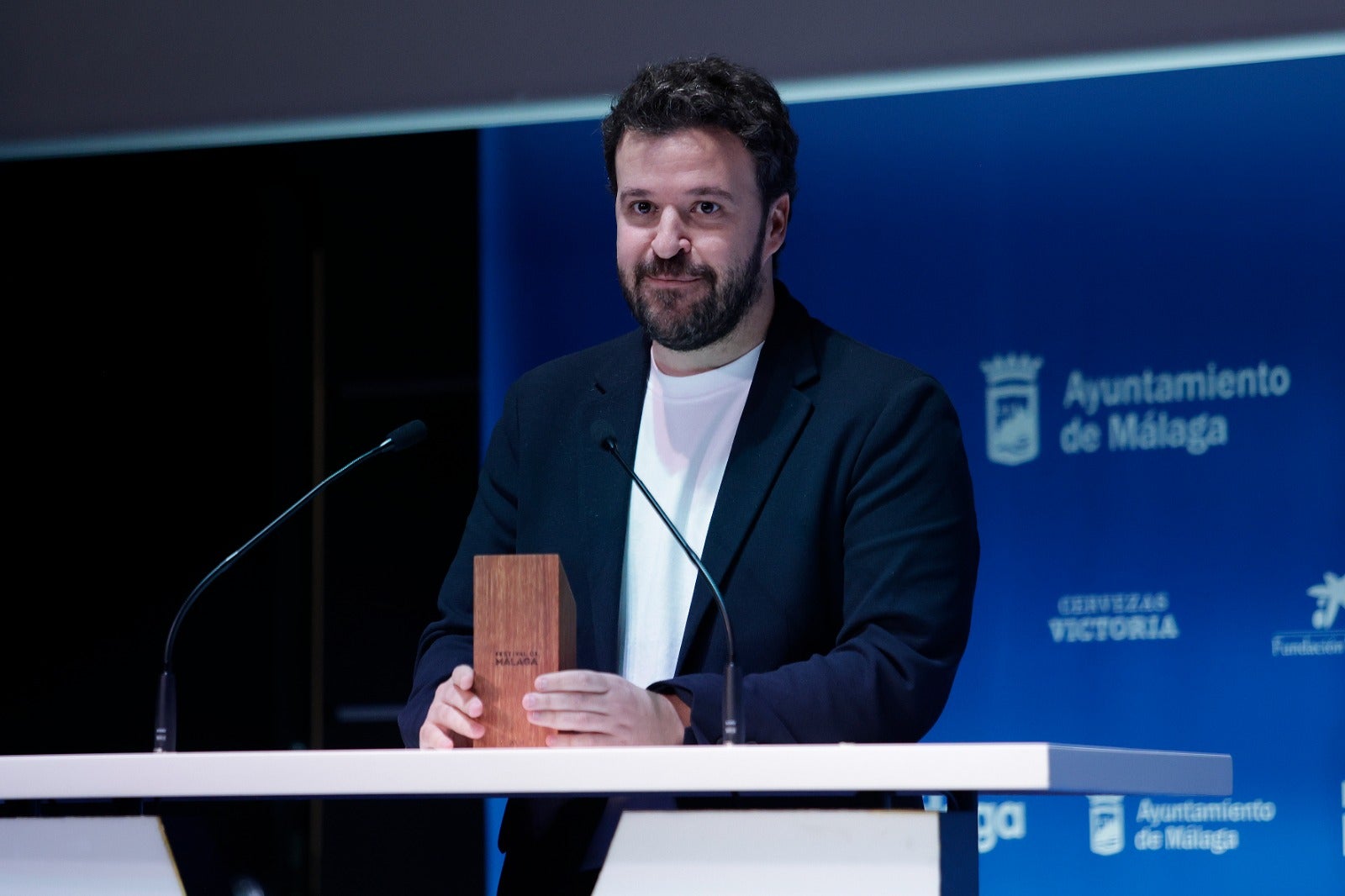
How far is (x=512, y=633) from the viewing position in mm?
1782

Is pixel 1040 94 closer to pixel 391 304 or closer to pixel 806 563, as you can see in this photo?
pixel 391 304

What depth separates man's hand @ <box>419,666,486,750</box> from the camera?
177cm

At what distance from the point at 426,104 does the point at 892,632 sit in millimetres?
2956

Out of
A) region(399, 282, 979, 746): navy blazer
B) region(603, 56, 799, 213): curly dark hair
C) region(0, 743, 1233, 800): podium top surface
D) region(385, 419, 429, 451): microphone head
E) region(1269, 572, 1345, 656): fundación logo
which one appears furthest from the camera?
region(1269, 572, 1345, 656): fundación logo

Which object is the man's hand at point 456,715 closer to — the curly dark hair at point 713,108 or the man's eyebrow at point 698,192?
the man's eyebrow at point 698,192

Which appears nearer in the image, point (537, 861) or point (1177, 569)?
point (537, 861)

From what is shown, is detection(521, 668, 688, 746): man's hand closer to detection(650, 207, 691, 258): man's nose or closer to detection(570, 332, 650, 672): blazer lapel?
detection(570, 332, 650, 672): blazer lapel

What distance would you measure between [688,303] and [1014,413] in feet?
6.56

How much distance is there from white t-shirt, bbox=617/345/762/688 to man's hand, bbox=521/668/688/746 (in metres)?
0.45

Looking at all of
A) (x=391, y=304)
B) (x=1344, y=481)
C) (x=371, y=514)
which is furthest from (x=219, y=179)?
(x=1344, y=481)

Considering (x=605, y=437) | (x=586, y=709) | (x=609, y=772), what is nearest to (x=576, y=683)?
(x=586, y=709)

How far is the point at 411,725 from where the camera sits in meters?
2.06

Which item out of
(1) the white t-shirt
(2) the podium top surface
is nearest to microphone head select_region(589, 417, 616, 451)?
(1) the white t-shirt

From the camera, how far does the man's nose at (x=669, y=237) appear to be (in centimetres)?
230
